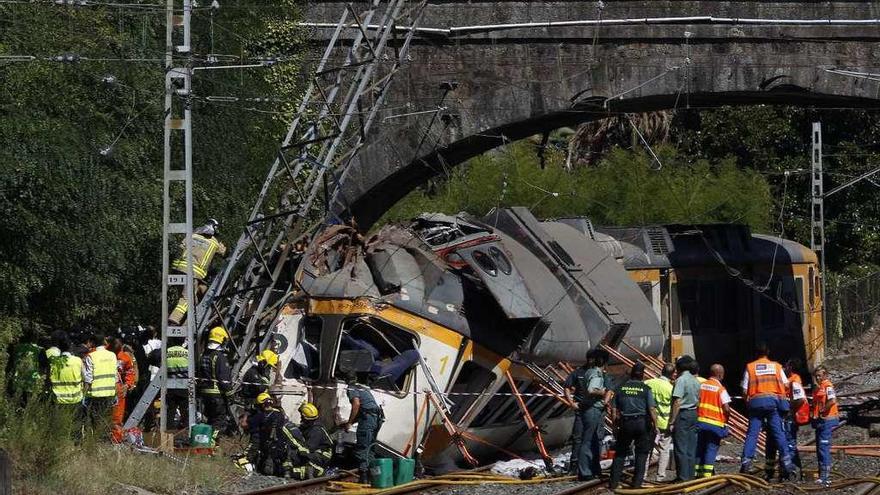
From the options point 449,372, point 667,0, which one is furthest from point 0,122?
point 667,0

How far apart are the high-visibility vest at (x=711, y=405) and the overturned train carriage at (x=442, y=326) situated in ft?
7.56

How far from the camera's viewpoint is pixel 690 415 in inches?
711

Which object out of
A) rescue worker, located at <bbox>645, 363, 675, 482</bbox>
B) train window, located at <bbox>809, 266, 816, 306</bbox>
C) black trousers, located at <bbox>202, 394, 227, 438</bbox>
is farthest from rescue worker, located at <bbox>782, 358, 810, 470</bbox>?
train window, located at <bbox>809, 266, 816, 306</bbox>

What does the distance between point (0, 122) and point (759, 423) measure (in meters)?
10.0

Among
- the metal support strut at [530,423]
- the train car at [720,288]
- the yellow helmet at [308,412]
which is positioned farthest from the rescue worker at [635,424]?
the train car at [720,288]

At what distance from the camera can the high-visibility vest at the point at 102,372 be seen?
1984 cm

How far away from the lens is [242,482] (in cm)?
1816

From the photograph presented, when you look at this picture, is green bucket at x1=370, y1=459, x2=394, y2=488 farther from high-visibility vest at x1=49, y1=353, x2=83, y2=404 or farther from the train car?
the train car

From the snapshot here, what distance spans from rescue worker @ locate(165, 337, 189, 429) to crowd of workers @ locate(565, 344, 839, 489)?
16.2 ft

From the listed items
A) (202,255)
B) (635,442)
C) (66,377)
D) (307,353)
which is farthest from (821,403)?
(66,377)

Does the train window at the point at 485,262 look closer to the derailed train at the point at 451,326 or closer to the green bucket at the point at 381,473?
the derailed train at the point at 451,326

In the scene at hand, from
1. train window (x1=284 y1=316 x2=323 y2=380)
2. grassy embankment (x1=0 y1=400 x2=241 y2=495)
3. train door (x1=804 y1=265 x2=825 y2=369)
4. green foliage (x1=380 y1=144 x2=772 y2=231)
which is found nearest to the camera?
grassy embankment (x1=0 y1=400 x2=241 y2=495)

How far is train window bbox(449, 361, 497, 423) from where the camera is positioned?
64.0 feet

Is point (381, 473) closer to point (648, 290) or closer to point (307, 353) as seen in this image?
point (307, 353)
